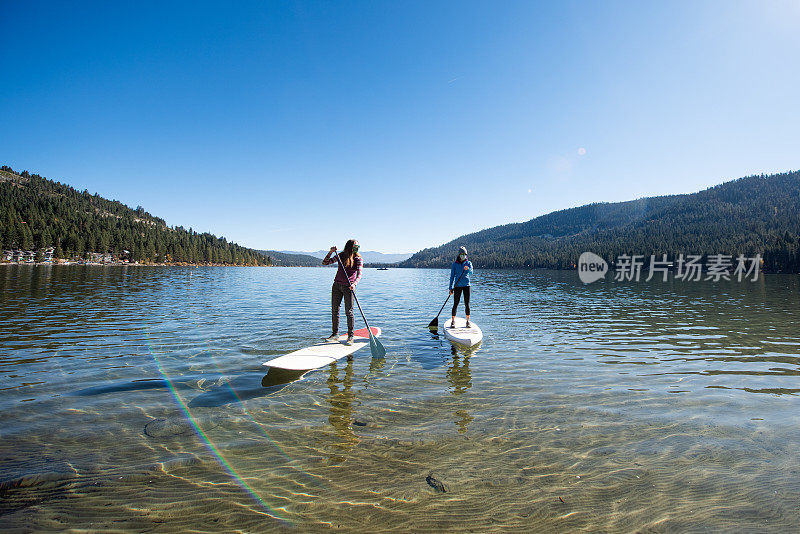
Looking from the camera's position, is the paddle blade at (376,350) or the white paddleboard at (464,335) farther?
the white paddleboard at (464,335)

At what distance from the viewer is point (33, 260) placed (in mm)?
115188

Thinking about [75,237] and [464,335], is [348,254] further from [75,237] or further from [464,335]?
[75,237]

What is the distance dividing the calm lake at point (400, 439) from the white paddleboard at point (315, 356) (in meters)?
0.47

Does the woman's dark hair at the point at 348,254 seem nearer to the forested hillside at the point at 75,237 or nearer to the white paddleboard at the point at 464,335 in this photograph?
the white paddleboard at the point at 464,335

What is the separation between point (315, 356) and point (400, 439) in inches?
197

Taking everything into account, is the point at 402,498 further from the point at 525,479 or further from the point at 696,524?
the point at 696,524

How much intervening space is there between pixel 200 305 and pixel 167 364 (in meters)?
17.3

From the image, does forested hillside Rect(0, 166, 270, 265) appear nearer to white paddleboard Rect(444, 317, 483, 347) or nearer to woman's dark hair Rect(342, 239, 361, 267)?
woman's dark hair Rect(342, 239, 361, 267)

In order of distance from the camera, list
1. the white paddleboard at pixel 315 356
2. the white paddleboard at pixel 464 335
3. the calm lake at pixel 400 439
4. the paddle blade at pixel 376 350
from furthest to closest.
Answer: the white paddleboard at pixel 464 335
the paddle blade at pixel 376 350
the white paddleboard at pixel 315 356
the calm lake at pixel 400 439

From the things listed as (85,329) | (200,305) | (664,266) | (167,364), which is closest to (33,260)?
(200,305)

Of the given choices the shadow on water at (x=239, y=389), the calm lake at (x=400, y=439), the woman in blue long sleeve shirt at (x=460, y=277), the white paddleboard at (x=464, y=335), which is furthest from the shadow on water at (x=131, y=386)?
the woman in blue long sleeve shirt at (x=460, y=277)

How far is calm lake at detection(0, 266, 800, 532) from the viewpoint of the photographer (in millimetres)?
4457

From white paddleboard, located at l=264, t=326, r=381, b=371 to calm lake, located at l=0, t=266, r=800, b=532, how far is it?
469 millimetres

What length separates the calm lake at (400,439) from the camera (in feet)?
14.6
